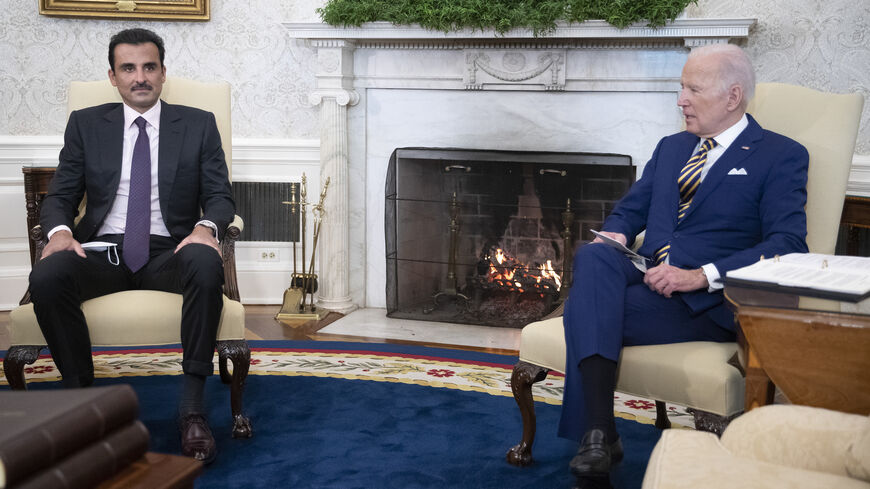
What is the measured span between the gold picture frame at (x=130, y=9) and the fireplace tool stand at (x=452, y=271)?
5.86 feet

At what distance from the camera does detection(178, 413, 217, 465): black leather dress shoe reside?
2252 millimetres

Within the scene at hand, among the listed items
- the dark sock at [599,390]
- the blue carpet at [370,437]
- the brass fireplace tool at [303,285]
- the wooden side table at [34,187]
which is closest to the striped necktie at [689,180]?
the dark sock at [599,390]

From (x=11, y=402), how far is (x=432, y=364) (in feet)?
8.43

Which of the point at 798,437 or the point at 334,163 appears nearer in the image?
the point at 798,437

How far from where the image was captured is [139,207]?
2.69m

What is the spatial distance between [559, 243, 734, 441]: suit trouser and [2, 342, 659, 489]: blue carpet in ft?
1.05

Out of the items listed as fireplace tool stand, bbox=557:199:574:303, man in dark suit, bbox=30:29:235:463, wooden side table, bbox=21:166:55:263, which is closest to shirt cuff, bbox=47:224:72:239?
man in dark suit, bbox=30:29:235:463

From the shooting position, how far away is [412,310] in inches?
170

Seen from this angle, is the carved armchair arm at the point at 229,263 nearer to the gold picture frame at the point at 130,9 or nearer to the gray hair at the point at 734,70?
the gray hair at the point at 734,70

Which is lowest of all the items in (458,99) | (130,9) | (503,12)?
(458,99)

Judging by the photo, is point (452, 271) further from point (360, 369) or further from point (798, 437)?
point (798, 437)

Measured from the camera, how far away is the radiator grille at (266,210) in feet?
14.7

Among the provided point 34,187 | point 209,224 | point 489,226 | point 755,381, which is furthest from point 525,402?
point 34,187

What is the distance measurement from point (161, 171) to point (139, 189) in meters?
0.10
